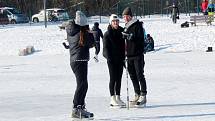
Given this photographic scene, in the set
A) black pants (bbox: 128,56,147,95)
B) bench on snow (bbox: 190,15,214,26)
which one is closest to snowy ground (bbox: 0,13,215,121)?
black pants (bbox: 128,56,147,95)

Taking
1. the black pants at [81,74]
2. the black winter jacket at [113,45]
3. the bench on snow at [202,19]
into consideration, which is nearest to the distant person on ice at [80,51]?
the black pants at [81,74]

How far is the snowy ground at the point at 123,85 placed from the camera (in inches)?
405

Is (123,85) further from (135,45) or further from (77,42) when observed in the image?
(77,42)

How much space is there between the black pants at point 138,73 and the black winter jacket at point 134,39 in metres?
0.11

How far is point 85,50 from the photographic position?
9664 mm

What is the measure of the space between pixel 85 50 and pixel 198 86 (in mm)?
4953

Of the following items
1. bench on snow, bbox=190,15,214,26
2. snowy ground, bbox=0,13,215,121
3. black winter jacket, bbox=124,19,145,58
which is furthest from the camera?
bench on snow, bbox=190,15,214,26

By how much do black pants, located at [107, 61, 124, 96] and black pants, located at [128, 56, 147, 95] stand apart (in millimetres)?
207

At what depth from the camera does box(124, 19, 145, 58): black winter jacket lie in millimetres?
10602

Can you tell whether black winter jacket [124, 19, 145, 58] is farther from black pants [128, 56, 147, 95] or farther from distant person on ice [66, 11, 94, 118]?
distant person on ice [66, 11, 94, 118]

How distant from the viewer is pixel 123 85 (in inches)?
567

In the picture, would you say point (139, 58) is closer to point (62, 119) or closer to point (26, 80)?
point (62, 119)

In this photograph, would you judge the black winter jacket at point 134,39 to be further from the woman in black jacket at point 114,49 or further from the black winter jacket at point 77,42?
the black winter jacket at point 77,42

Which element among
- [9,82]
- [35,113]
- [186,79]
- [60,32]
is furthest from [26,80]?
[60,32]
